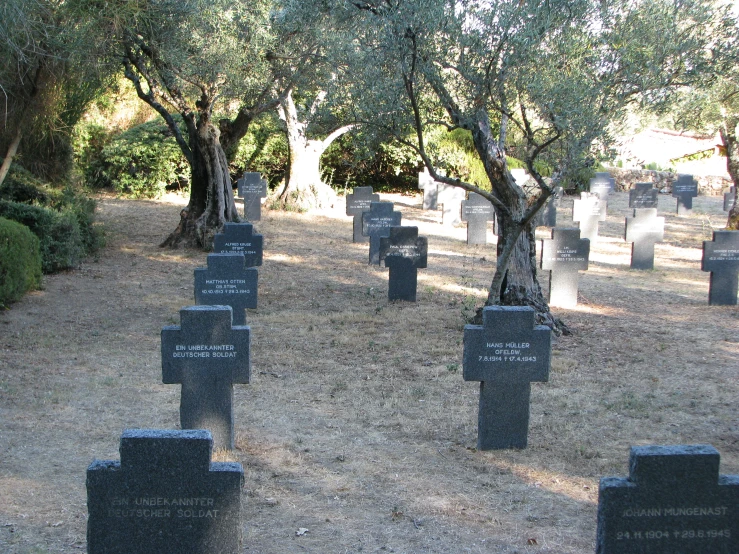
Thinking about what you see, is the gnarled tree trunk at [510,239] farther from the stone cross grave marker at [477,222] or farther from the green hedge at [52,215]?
the stone cross grave marker at [477,222]

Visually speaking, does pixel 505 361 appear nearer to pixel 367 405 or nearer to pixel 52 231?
pixel 367 405

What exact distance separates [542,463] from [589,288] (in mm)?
8462

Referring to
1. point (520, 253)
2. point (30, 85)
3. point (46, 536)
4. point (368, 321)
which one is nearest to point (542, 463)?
point (46, 536)

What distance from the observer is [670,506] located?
4156mm

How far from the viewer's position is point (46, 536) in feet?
16.9

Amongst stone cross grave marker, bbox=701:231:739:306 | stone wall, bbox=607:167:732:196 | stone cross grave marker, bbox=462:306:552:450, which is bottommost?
stone cross grave marker, bbox=462:306:552:450

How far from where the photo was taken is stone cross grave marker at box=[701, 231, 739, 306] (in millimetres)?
13125

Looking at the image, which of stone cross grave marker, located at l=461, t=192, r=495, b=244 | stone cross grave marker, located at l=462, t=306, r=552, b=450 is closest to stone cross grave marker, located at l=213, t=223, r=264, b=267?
stone cross grave marker, located at l=462, t=306, r=552, b=450

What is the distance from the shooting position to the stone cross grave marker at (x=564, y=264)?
12805 mm

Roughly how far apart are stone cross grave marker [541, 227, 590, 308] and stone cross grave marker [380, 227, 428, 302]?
187cm

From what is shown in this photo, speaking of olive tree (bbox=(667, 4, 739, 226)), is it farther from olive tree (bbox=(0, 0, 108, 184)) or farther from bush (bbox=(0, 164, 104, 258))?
bush (bbox=(0, 164, 104, 258))

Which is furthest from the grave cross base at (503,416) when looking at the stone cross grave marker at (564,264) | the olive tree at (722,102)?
the stone cross grave marker at (564,264)

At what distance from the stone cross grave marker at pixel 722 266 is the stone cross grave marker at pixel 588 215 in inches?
139

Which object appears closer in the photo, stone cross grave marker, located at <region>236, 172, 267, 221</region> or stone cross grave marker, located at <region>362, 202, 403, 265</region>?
stone cross grave marker, located at <region>362, 202, 403, 265</region>
